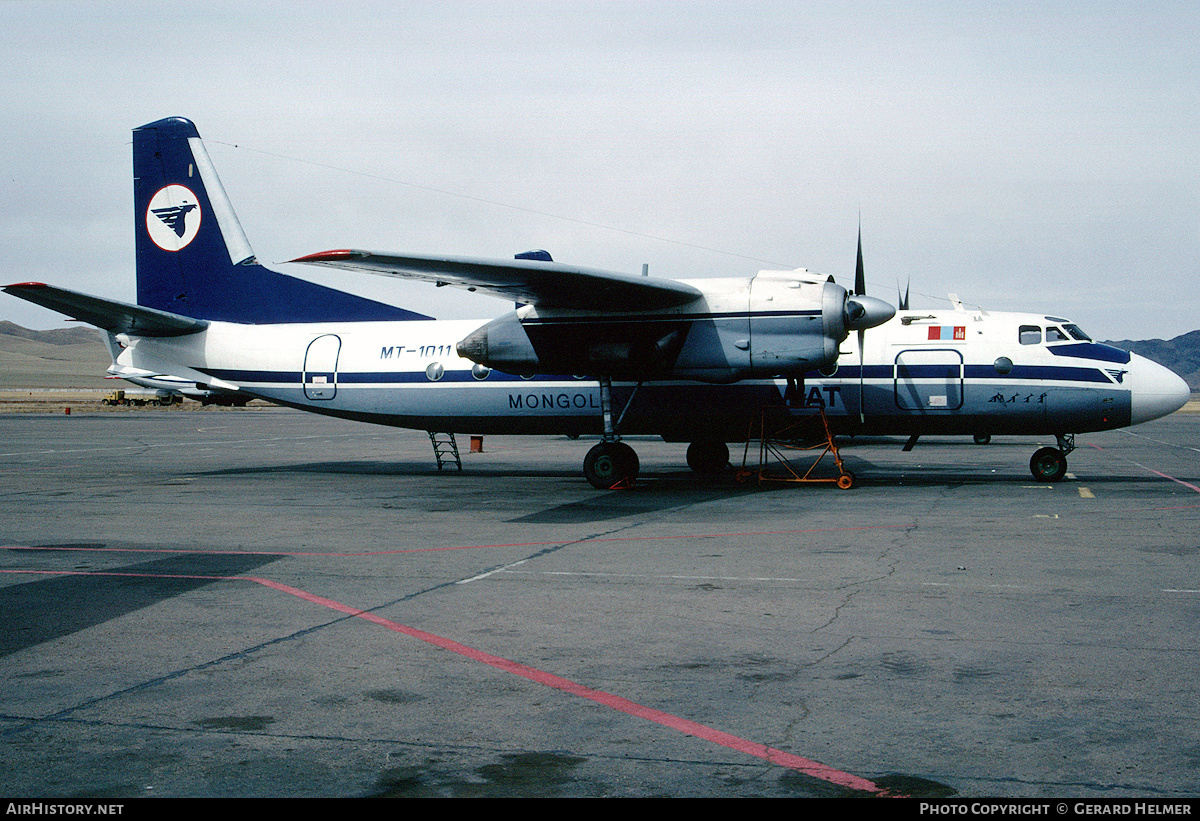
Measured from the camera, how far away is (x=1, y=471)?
24984 mm

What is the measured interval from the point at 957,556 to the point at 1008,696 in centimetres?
574

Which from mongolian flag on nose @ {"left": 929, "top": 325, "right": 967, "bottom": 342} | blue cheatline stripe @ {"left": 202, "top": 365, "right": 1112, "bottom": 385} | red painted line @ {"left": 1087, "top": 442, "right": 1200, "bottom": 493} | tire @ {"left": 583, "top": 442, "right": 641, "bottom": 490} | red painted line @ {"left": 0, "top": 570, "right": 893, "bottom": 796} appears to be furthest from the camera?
mongolian flag on nose @ {"left": 929, "top": 325, "right": 967, "bottom": 342}

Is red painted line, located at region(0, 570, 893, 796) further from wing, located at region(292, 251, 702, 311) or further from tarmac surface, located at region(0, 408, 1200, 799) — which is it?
wing, located at region(292, 251, 702, 311)

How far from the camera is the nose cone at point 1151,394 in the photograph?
67.7ft

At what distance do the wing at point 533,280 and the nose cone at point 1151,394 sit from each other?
946 centimetres

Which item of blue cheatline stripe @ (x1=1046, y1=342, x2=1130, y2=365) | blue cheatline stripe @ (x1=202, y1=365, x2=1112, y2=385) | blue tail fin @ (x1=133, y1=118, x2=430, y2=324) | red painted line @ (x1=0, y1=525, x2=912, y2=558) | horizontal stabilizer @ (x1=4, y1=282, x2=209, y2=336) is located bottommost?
red painted line @ (x1=0, y1=525, x2=912, y2=558)

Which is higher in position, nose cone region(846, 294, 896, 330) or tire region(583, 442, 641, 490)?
nose cone region(846, 294, 896, 330)

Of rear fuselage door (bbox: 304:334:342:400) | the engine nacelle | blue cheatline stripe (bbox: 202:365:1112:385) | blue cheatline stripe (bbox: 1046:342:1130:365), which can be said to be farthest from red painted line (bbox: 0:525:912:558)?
rear fuselage door (bbox: 304:334:342:400)

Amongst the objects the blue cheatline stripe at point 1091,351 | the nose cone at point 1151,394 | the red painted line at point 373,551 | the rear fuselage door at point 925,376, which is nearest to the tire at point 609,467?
the rear fuselage door at point 925,376

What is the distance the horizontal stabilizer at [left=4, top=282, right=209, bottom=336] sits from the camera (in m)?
21.2

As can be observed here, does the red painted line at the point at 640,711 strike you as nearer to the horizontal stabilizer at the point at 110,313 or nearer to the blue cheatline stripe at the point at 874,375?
the blue cheatline stripe at the point at 874,375

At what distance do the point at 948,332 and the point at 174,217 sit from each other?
19.1 metres

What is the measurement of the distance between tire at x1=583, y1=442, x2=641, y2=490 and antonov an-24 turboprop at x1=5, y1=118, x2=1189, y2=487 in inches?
1.3
